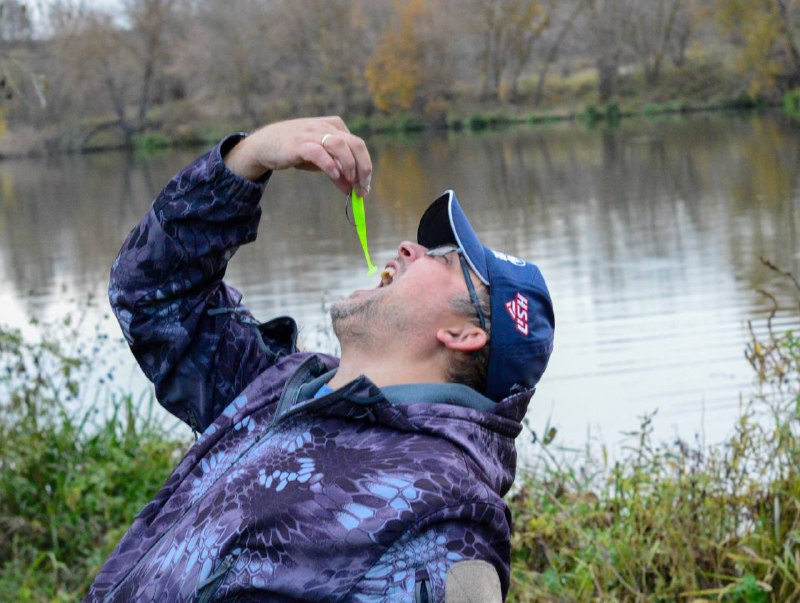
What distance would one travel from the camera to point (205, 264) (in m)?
2.62

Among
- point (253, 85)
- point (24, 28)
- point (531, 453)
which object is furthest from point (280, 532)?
point (253, 85)

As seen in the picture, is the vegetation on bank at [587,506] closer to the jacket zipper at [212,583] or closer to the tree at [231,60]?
the jacket zipper at [212,583]

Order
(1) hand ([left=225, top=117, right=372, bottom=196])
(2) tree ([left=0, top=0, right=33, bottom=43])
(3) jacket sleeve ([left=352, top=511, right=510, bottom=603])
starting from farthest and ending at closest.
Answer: (2) tree ([left=0, top=0, right=33, bottom=43]) → (1) hand ([left=225, top=117, right=372, bottom=196]) → (3) jacket sleeve ([left=352, top=511, right=510, bottom=603])

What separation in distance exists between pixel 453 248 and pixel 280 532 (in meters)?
0.77

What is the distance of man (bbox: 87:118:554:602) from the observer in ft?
6.44

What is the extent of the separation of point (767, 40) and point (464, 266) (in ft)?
131

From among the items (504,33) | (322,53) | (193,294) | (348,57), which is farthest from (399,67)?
(193,294)

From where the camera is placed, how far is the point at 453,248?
2.49 m

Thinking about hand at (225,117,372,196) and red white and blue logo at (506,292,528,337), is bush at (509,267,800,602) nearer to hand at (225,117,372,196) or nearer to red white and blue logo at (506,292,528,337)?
red white and blue logo at (506,292,528,337)

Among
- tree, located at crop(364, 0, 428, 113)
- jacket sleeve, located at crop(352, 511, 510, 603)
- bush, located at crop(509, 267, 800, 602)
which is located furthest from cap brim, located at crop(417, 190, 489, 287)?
tree, located at crop(364, 0, 428, 113)

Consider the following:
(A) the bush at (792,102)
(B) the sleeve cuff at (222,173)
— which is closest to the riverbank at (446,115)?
(A) the bush at (792,102)

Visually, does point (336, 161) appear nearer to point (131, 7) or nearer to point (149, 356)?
point (149, 356)

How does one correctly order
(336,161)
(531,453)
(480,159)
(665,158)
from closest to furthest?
(336,161), (531,453), (665,158), (480,159)

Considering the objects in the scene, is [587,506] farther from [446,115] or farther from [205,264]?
[446,115]
